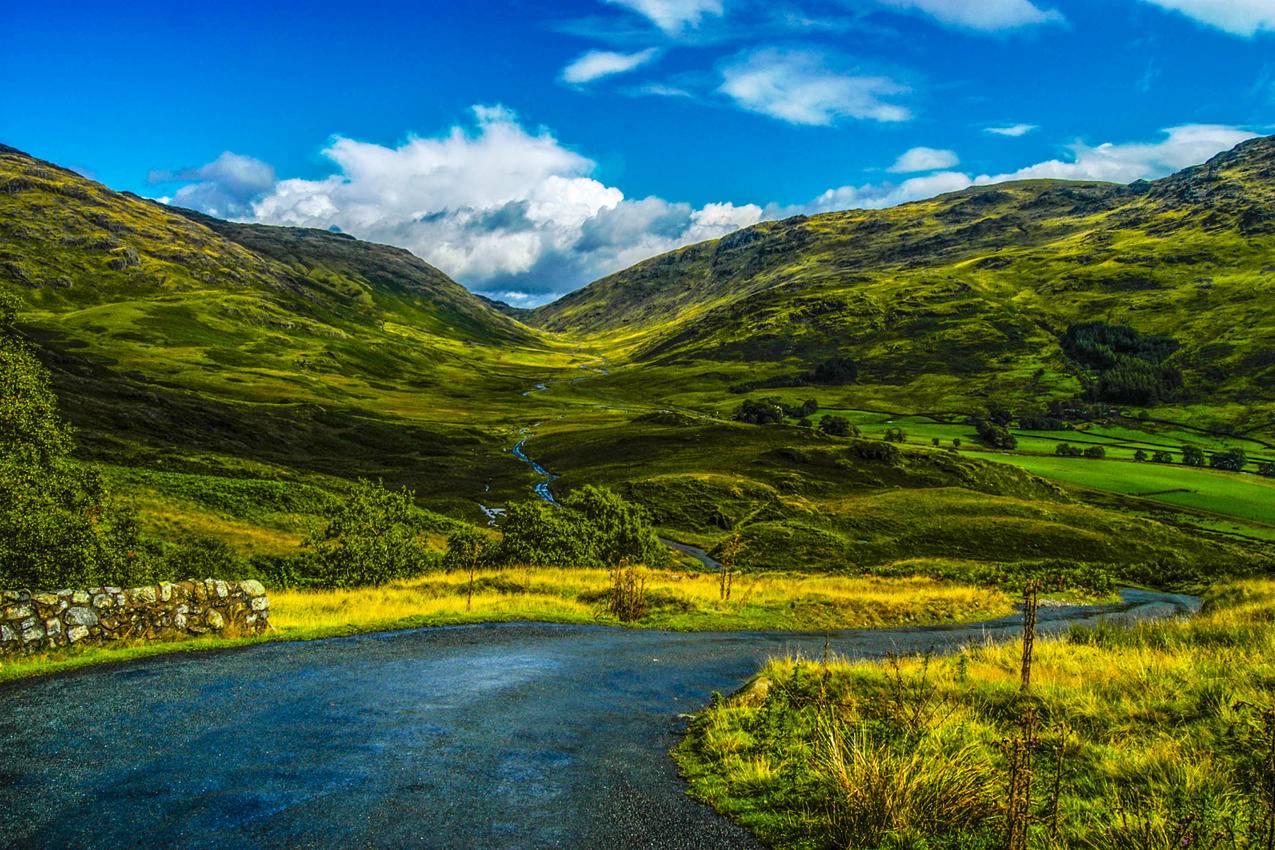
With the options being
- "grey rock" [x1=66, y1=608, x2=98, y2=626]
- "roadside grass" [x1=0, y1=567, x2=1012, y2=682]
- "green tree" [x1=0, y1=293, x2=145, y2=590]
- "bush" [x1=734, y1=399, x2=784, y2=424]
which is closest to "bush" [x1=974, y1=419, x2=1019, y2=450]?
"bush" [x1=734, y1=399, x2=784, y2=424]

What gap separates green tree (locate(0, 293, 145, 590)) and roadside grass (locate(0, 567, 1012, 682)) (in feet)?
23.1

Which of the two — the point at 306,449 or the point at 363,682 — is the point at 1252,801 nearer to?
the point at 363,682

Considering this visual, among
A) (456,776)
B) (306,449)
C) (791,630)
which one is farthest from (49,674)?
(306,449)

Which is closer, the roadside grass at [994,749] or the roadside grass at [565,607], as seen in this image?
the roadside grass at [994,749]

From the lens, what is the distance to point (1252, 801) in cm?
895

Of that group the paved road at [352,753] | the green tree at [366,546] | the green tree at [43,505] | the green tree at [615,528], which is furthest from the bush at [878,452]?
the green tree at [43,505]

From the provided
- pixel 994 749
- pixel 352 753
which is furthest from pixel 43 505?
pixel 994 749

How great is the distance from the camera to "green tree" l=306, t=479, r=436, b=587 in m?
40.5

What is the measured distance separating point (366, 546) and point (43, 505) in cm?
1753

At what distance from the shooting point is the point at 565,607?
101 ft

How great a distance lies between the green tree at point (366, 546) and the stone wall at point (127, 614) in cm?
1720

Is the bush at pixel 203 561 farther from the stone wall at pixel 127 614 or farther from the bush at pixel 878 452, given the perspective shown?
the bush at pixel 878 452

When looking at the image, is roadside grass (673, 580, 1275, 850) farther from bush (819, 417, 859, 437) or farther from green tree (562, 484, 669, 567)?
bush (819, 417, 859, 437)

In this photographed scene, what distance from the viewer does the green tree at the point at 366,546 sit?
40.5 m
